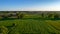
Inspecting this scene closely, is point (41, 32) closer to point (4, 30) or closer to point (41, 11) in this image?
point (41, 11)

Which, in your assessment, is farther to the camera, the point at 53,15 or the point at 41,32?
the point at 53,15

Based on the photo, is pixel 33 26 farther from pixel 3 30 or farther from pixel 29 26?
pixel 3 30

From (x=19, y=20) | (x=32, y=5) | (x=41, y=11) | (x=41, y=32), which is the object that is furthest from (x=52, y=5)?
(x=19, y=20)

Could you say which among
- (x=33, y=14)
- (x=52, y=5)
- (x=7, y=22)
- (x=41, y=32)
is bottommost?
(x=41, y=32)

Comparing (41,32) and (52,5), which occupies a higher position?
(52,5)

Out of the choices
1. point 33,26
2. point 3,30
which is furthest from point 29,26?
point 3,30
